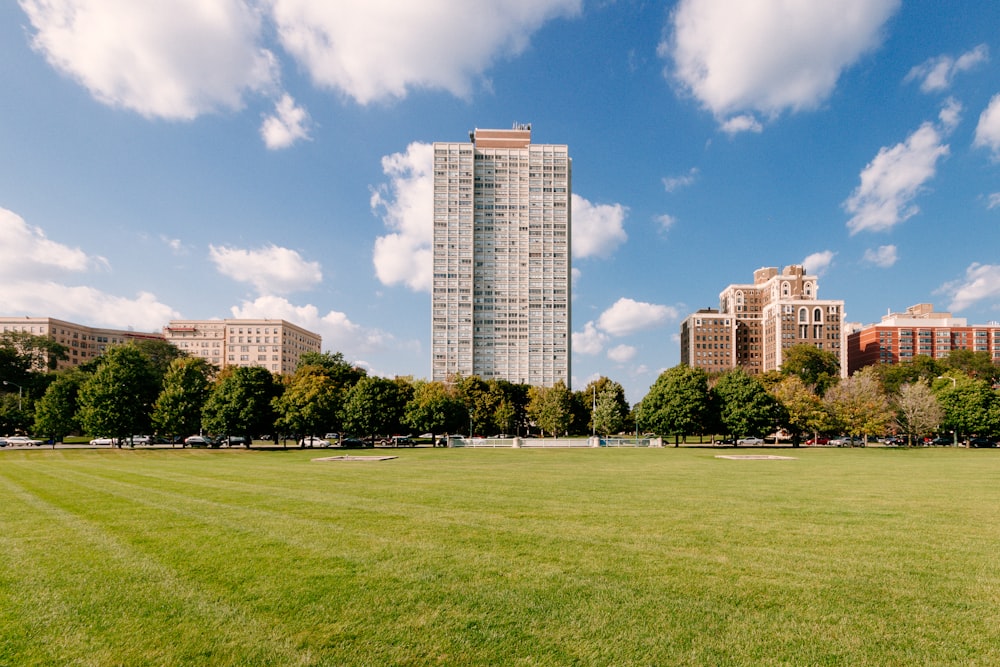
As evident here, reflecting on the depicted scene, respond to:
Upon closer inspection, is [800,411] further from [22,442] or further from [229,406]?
[22,442]

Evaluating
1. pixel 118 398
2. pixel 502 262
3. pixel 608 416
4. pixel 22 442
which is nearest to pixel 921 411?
pixel 608 416

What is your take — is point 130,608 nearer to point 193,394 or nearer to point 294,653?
point 294,653

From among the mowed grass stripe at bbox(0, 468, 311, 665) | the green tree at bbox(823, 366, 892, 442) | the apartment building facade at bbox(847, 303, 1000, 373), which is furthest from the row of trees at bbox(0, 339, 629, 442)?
the apartment building facade at bbox(847, 303, 1000, 373)

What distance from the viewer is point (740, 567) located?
391 inches

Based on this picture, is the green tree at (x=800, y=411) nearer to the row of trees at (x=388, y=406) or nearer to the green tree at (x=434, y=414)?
the row of trees at (x=388, y=406)

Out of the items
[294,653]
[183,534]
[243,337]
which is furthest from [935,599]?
[243,337]

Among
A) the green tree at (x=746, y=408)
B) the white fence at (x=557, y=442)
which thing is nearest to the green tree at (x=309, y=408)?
the white fence at (x=557, y=442)

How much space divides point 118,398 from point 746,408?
82.5 metres

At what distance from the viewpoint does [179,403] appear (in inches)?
2549

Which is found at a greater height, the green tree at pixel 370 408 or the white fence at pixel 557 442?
the green tree at pixel 370 408

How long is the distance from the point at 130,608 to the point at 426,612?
14.9 ft

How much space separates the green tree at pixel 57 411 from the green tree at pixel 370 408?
3425 centimetres

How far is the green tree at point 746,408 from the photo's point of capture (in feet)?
237

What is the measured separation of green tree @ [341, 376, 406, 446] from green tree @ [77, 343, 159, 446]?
2496cm
